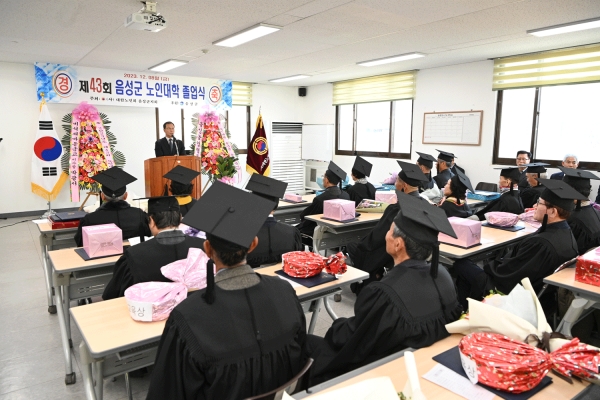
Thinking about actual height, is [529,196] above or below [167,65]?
below

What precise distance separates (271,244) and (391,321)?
1541 mm

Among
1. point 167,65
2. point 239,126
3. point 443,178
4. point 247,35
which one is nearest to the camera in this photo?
point 247,35

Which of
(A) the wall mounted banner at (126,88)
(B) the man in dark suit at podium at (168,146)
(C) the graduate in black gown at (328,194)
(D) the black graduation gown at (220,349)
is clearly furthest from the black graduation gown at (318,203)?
(A) the wall mounted banner at (126,88)

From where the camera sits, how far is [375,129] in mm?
9227

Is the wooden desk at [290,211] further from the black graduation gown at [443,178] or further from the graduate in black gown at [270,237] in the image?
the black graduation gown at [443,178]

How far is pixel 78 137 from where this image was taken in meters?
7.50

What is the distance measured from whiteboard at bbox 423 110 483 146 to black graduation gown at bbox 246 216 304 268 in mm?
5194

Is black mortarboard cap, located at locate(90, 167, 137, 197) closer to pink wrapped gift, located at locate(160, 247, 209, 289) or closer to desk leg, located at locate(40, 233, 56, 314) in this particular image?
desk leg, located at locate(40, 233, 56, 314)

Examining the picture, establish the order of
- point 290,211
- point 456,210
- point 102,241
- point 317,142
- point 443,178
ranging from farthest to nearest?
1. point 317,142
2. point 443,178
3. point 290,211
4. point 456,210
5. point 102,241

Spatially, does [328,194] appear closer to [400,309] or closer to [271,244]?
[271,244]

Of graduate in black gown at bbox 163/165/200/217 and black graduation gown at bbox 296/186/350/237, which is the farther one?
black graduation gown at bbox 296/186/350/237

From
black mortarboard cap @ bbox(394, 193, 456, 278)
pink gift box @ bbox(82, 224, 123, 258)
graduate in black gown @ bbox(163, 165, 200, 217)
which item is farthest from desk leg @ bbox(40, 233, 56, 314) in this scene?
black mortarboard cap @ bbox(394, 193, 456, 278)

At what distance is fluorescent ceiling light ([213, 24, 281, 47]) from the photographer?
4.76m

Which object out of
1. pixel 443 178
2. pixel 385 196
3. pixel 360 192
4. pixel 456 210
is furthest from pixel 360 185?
pixel 456 210
